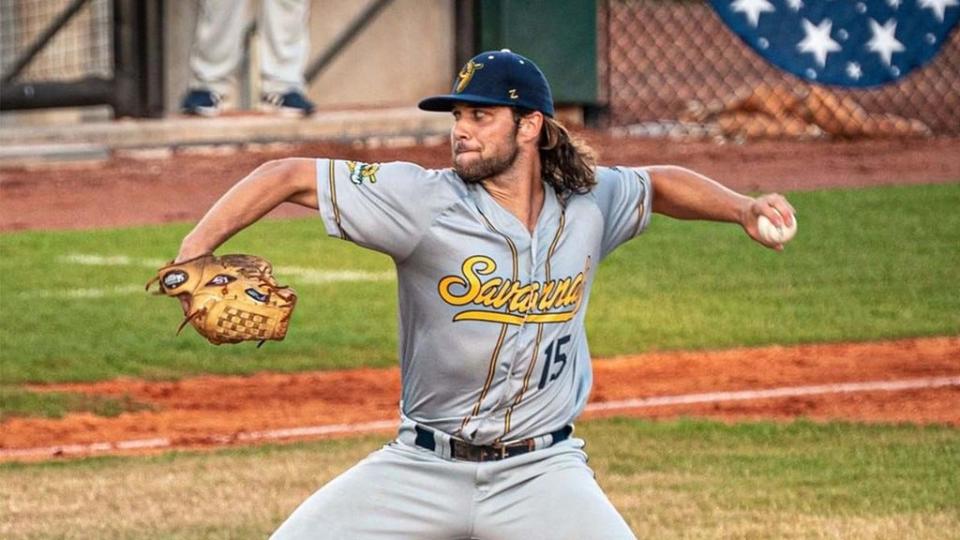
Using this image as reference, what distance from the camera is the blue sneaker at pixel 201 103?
15211 millimetres

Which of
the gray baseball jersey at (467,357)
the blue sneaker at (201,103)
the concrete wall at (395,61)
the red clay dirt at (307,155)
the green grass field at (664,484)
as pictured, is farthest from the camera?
the concrete wall at (395,61)

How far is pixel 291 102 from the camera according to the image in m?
15.3

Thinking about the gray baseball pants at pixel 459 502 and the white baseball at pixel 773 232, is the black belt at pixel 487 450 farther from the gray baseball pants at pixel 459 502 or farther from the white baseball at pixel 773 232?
the white baseball at pixel 773 232

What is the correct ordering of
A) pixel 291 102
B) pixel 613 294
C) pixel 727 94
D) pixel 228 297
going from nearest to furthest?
pixel 228 297, pixel 613 294, pixel 291 102, pixel 727 94

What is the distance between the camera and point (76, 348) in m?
9.70

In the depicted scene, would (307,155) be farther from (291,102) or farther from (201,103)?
(201,103)

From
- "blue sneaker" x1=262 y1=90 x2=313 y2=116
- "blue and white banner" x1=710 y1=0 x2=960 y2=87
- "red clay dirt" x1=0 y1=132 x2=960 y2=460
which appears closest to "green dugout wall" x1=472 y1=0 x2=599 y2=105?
"blue and white banner" x1=710 y1=0 x2=960 y2=87

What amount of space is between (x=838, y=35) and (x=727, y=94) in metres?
7.11

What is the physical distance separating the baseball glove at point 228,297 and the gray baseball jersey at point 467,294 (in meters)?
0.20

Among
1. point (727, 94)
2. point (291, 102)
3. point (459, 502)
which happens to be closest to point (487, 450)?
point (459, 502)

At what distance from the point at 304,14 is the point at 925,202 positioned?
445 centimetres

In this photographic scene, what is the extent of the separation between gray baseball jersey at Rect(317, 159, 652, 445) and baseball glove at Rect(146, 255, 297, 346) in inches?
7.9

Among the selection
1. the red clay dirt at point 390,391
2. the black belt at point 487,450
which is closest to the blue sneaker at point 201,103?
the red clay dirt at point 390,391

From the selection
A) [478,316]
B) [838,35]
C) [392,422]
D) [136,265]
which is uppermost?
[478,316]
